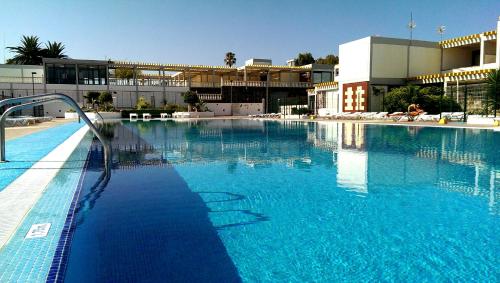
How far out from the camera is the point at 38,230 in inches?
160

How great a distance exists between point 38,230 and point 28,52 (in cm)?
5960

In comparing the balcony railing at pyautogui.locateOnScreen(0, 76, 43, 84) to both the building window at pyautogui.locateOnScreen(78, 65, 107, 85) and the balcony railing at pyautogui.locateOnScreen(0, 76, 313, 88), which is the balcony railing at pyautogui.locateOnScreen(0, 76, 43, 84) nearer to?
the balcony railing at pyautogui.locateOnScreen(0, 76, 313, 88)

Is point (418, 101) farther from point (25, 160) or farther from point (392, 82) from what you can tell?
point (25, 160)

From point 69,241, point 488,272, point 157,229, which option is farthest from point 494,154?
point 69,241

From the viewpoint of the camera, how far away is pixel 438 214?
5332 mm

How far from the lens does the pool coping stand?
420 centimetres

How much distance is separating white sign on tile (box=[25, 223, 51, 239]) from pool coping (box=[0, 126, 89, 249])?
167 mm

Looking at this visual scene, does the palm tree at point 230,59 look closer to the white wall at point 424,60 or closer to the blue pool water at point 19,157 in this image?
the white wall at point 424,60

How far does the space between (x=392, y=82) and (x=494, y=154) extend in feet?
71.4

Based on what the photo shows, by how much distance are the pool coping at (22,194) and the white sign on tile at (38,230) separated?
17cm

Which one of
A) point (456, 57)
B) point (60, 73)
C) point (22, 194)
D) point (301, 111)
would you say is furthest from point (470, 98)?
point (60, 73)

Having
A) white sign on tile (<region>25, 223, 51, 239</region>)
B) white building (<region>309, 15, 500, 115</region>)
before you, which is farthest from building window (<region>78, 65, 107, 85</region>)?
white sign on tile (<region>25, 223, 51, 239</region>)

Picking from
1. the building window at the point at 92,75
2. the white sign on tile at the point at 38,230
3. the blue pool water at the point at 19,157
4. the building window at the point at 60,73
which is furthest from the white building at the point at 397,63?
the white sign on tile at the point at 38,230

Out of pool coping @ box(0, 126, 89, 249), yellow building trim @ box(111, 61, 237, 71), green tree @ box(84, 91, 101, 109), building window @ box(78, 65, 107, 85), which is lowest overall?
pool coping @ box(0, 126, 89, 249)
